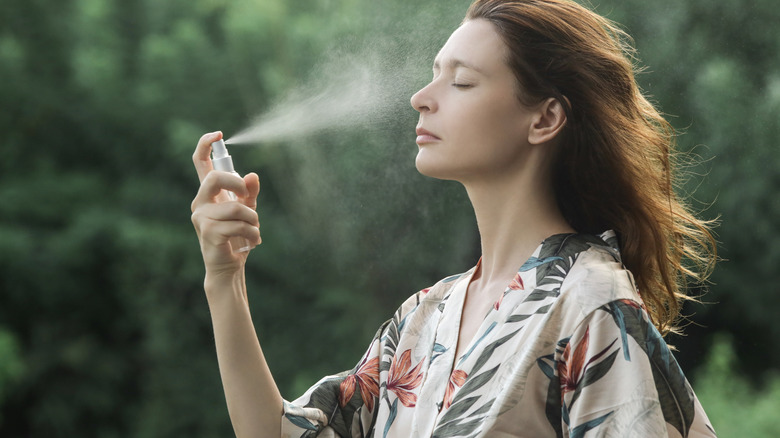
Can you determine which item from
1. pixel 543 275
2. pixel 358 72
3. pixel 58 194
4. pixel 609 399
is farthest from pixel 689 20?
pixel 58 194

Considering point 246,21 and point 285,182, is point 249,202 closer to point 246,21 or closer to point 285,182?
point 285,182

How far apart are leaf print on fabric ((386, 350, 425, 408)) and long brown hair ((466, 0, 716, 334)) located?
0.88 feet

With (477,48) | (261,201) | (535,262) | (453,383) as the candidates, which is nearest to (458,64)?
(477,48)

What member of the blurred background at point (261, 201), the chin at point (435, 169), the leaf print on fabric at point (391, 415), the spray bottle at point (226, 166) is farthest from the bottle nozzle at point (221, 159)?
the blurred background at point (261, 201)

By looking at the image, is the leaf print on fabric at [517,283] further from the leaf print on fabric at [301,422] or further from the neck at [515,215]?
the leaf print on fabric at [301,422]

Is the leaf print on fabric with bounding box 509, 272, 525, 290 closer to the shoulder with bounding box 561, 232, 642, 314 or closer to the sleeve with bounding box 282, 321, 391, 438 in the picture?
the shoulder with bounding box 561, 232, 642, 314

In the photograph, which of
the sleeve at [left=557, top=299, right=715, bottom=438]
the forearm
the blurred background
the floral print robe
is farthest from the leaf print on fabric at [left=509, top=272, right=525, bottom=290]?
the blurred background

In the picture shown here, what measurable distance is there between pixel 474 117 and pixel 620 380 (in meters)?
0.34

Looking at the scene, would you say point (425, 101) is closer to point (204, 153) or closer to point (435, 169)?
point (435, 169)

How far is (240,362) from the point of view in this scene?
96cm

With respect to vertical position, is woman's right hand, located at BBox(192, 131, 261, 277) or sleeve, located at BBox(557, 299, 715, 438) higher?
woman's right hand, located at BBox(192, 131, 261, 277)

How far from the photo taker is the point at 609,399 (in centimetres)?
75

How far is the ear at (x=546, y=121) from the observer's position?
923 mm

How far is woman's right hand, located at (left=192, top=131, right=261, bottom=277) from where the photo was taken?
90 cm
